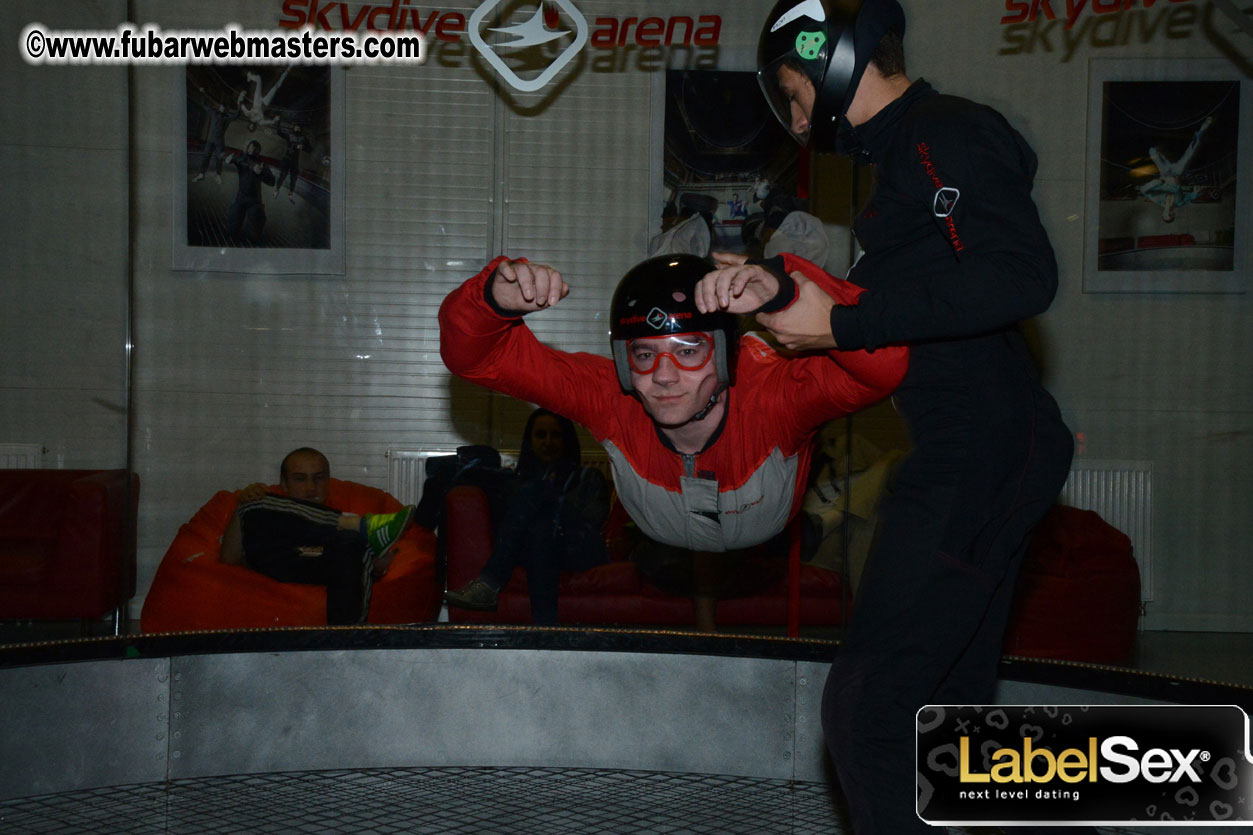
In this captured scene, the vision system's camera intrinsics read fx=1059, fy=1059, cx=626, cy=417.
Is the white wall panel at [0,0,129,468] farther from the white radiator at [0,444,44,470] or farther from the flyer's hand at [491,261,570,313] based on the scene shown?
the flyer's hand at [491,261,570,313]

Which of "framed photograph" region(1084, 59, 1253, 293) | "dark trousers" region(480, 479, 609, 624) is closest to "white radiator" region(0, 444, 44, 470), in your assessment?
"dark trousers" region(480, 479, 609, 624)

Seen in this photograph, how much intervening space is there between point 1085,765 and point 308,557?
3090mm

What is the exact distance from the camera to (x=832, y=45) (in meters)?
1.69

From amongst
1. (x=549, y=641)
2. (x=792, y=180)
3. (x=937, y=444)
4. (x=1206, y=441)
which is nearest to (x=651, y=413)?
(x=937, y=444)

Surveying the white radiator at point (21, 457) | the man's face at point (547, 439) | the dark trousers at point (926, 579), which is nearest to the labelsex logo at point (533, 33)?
the man's face at point (547, 439)

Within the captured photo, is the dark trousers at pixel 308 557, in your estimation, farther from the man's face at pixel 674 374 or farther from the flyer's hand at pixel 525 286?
the flyer's hand at pixel 525 286

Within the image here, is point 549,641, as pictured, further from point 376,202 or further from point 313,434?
point 376,202

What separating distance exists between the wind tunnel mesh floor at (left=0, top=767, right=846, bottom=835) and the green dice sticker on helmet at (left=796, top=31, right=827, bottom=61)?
1.75 metres

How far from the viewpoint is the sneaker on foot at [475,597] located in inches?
171

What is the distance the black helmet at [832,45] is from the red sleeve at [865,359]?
0.75 feet

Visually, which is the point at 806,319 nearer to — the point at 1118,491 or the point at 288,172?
the point at 1118,491

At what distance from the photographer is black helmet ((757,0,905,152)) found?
168 centimetres

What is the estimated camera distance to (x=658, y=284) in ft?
6.84

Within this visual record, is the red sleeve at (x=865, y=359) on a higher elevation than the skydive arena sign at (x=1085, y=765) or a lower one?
higher
